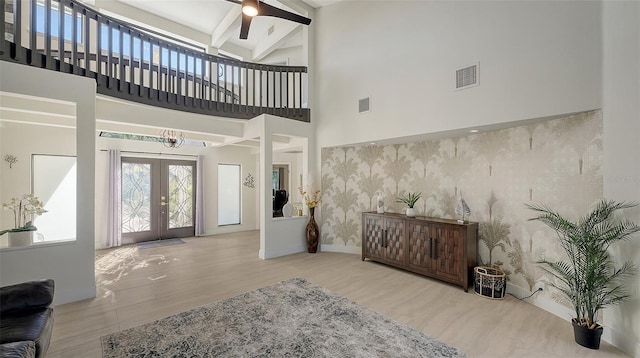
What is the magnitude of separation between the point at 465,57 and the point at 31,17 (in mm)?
5550

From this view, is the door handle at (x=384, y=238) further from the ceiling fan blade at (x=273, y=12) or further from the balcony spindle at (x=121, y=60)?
the balcony spindle at (x=121, y=60)

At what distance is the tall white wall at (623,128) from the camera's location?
7.58 feet

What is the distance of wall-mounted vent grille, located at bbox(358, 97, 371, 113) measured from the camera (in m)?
4.86

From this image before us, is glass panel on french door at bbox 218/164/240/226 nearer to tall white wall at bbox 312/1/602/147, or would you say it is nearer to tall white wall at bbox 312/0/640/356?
tall white wall at bbox 312/1/602/147

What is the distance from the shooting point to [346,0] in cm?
545

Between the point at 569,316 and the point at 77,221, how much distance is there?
19.7ft

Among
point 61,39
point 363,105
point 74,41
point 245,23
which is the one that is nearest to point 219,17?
point 74,41

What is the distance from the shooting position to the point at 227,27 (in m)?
6.71

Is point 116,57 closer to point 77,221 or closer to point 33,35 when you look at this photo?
point 33,35

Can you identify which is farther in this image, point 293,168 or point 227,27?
point 293,168

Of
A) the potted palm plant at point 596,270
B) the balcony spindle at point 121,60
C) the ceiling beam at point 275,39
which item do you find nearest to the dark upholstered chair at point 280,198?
the ceiling beam at point 275,39

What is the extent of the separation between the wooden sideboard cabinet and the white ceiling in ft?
16.5

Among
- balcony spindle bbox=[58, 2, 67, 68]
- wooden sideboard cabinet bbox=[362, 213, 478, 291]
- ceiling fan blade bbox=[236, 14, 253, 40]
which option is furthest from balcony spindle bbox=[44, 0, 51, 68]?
wooden sideboard cabinet bbox=[362, 213, 478, 291]

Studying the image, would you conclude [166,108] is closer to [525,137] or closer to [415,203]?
[415,203]
